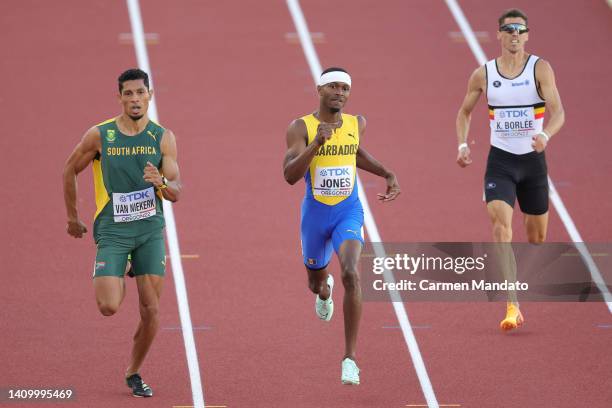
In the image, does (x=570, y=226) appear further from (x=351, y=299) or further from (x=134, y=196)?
(x=134, y=196)

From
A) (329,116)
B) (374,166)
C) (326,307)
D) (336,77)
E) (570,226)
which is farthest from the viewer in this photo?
(570,226)

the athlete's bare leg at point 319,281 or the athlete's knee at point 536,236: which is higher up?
the athlete's knee at point 536,236

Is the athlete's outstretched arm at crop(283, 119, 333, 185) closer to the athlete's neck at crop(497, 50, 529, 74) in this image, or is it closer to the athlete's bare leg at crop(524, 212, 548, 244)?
the athlete's neck at crop(497, 50, 529, 74)

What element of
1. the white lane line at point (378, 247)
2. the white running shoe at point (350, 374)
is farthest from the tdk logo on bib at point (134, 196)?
the white lane line at point (378, 247)

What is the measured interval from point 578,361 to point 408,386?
1.32m

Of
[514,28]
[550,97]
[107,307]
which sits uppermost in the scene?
[514,28]

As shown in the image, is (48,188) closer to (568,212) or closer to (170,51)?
(170,51)

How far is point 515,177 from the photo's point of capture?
10.6 m

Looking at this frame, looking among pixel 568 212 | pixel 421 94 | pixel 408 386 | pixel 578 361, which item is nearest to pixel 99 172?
pixel 408 386

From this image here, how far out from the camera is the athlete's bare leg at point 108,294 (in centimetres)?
870

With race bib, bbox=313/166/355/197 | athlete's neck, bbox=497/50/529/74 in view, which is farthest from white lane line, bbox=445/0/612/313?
race bib, bbox=313/166/355/197

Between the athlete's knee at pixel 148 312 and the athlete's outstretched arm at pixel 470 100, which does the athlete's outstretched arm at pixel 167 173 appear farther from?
the athlete's outstretched arm at pixel 470 100

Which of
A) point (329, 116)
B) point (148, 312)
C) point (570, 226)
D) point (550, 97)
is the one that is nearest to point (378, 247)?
point (570, 226)

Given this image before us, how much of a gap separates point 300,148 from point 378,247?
314cm
